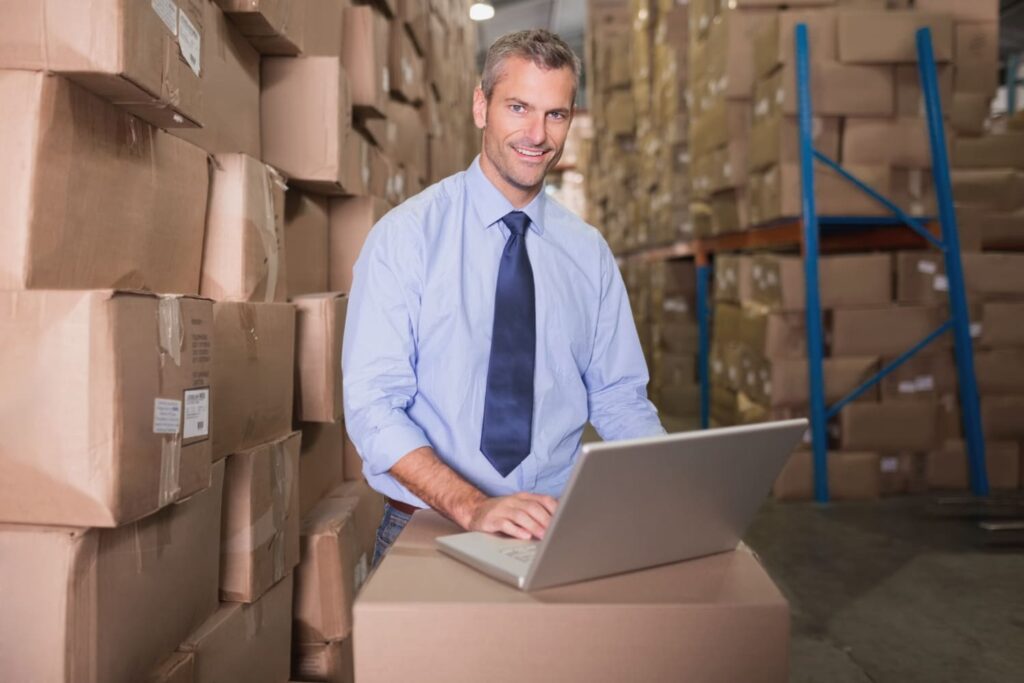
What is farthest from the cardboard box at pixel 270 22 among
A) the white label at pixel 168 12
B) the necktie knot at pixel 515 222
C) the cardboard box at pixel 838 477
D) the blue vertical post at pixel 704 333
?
the blue vertical post at pixel 704 333

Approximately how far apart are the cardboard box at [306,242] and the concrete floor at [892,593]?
174 centimetres

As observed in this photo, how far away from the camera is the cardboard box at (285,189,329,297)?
2.34 metres

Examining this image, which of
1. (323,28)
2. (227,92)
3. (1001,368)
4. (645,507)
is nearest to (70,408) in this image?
(645,507)

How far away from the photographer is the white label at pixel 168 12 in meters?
1.29

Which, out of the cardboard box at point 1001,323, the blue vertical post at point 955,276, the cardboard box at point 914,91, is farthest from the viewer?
the cardboard box at point 1001,323

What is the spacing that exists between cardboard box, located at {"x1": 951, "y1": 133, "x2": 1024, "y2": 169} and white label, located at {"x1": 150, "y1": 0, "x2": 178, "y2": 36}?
15.6ft

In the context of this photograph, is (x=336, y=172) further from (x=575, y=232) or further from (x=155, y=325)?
(x=155, y=325)

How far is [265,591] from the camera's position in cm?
183

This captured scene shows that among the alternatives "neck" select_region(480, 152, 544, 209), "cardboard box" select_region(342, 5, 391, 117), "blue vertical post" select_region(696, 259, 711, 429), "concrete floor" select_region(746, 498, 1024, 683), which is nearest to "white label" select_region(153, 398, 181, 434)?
"neck" select_region(480, 152, 544, 209)

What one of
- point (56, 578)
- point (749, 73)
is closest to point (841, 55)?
point (749, 73)

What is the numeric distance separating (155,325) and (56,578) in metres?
0.35

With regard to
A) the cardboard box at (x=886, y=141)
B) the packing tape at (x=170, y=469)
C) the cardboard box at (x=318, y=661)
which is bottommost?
the cardboard box at (x=318, y=661)

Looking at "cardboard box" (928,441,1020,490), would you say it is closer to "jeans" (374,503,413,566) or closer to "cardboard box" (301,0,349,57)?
"cardboard box" (301,0,349,57)

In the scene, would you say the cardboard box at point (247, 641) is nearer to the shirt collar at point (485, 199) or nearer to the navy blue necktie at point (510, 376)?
the navy blue necktie at point (510, 376)
